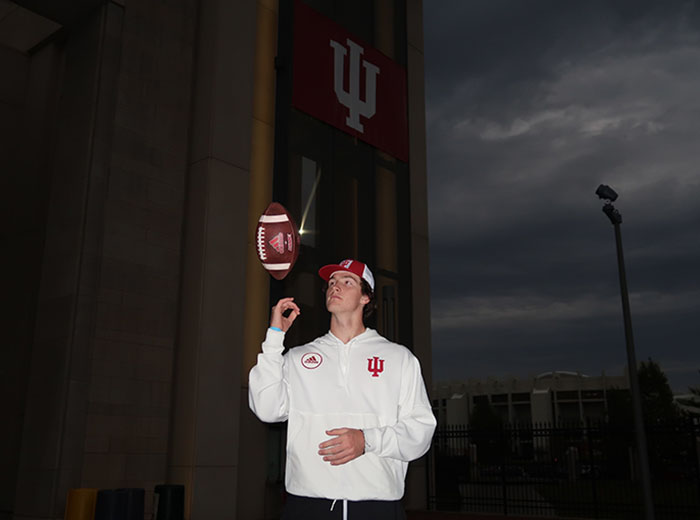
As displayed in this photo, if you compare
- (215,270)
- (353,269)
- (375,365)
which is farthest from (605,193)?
(375,365)

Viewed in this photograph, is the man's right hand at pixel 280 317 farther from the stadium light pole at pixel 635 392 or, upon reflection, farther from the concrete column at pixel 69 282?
the stadium light pole at pixel 635 392

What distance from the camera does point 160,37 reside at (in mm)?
11828

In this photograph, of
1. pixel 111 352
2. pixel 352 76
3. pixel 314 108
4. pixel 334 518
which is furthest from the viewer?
pixel 352 76

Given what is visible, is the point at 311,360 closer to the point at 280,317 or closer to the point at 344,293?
the point at 280,317

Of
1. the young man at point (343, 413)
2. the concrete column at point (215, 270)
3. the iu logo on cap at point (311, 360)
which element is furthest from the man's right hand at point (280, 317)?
→ the concrete column at point (215, 270)

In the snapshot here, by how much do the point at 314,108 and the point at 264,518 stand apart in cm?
812

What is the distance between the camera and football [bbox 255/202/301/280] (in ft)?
19.2

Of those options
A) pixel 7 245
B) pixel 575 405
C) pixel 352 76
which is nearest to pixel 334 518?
pixel 7 245

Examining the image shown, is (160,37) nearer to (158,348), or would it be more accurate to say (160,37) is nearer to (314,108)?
(314,108)

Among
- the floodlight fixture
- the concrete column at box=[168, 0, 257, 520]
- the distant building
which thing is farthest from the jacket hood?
the distant building

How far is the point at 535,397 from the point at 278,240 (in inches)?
3191

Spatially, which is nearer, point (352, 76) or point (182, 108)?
point (182, 108)

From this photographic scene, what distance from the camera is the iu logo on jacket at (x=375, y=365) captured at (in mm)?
3562

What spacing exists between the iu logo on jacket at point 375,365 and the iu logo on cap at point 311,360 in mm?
270
